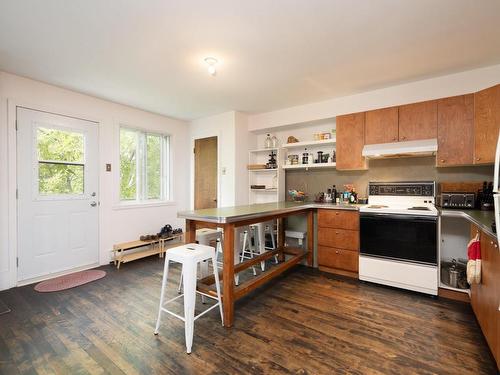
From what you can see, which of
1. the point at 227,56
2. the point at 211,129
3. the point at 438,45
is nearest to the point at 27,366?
the point at 227,56

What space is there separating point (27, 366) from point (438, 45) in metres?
4.26

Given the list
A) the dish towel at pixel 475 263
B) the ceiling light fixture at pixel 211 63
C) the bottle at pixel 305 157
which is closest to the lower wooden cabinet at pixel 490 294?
the dish towel at pixel 475 263

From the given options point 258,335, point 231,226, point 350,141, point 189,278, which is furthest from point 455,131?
point 189,278

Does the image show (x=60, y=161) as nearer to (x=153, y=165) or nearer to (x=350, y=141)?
(x=153, y=165)

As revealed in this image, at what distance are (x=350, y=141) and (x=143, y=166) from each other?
354cm

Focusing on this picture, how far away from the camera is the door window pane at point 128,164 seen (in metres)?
4.16

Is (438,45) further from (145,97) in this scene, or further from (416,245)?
(145,97)

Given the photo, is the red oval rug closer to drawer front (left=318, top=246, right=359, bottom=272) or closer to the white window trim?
the white window trim

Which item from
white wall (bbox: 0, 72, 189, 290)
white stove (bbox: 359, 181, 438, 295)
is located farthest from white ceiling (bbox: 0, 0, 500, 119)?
white stove (bbox: 359, 181, 438, 295)

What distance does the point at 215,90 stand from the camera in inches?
136

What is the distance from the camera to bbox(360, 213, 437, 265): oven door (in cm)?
264

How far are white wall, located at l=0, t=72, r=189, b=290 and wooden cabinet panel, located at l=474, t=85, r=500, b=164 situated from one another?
4542 millimetres

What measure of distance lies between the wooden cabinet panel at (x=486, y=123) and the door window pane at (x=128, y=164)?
15.8 ft

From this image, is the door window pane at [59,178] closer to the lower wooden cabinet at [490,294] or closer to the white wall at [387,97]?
the white wall at [387,97]
